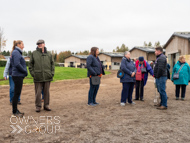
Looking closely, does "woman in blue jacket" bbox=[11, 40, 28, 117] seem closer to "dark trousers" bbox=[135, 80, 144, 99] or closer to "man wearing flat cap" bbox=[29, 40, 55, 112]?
"man wearing flat cap" bbox=[29, 40, 55, 112]

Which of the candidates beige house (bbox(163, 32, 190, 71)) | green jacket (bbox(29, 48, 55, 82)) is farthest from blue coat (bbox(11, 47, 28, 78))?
beige house (bbox(163, 32, 190, 71))

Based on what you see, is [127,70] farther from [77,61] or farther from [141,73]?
[77,61]

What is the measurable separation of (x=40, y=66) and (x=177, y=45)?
72.3ft

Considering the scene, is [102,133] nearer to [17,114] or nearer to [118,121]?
[118,121]

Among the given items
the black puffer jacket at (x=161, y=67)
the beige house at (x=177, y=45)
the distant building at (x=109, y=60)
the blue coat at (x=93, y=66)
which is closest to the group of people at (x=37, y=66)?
the blue coat at (x=93, y=66)

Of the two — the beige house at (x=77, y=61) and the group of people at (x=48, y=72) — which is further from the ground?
the beige house at (x=77, y=61)

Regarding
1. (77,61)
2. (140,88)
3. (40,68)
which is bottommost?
(140,88)

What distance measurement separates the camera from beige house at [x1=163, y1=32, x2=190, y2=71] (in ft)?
68.0

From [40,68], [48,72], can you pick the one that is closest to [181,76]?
[48,72]

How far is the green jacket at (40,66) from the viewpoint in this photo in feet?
16.6

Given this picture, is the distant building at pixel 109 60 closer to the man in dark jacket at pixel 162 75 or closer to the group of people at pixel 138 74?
the group of people at pixel 138 74

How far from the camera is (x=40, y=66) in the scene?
199 inches

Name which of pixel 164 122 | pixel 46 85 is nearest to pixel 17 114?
pixel 46 85

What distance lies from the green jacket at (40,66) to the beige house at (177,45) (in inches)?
746
